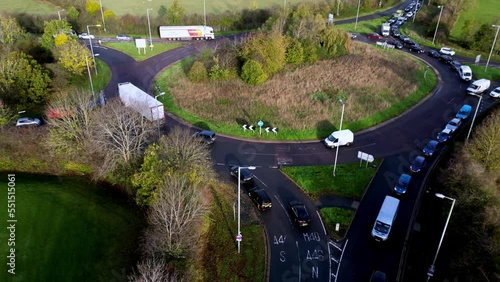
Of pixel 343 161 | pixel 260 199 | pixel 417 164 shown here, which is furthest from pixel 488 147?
pixel 260 199

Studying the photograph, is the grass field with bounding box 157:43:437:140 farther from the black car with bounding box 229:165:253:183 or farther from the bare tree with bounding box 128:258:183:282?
the bare tree with bounding box 128:258:183:282

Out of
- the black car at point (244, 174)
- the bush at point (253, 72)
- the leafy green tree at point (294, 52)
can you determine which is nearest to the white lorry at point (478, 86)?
the leafy green tree at point (294, 52)

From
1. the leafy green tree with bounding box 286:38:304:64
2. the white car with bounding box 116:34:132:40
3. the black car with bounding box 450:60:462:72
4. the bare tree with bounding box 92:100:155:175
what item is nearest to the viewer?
the bare tree with bounding box 92:100:155:175

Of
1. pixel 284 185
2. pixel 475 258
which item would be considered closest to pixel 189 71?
pixel 284 185

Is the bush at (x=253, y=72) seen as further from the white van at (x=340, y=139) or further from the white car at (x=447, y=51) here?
the white car at (x=447, y=51)

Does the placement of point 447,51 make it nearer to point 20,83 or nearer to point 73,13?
point 20,83

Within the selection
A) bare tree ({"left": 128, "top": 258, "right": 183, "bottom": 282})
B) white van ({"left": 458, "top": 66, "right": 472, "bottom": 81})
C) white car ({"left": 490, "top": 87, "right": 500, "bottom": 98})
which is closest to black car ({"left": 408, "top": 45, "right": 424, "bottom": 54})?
white van ({"left": 458, "top": 66, "right": 472, "bottom": 81})
